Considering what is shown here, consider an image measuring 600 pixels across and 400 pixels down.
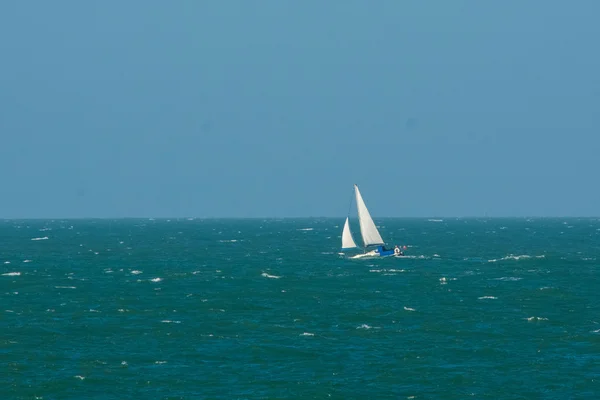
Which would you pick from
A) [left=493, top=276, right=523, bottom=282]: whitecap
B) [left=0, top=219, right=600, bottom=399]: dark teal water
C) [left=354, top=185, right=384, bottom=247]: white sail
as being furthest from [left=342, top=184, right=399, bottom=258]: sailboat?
[left=493, top=276, right=523, bottom=282]: whitecap

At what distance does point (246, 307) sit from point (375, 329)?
15.7 meters

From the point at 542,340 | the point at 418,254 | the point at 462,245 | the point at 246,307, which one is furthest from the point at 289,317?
the point at 462,245

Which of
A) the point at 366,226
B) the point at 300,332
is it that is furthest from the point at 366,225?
the point at 300,332

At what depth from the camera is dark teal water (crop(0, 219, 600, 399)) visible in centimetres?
5006

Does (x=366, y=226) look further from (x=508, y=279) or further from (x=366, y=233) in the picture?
(x=508, y=279)

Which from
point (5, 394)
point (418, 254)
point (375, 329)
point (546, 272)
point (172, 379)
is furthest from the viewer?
point (418, 254)

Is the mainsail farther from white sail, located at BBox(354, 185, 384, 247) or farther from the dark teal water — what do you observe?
the dark teal water

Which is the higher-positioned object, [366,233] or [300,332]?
[366,233]

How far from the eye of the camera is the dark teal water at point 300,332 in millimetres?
50062

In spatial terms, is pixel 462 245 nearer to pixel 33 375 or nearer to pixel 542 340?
pixel 542 340

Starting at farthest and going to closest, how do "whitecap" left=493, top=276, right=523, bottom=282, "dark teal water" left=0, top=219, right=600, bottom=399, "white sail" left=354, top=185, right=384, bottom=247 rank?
"white sail" left=354, top=185, right=384, bottom=247 → "whitecap" left=493, top=276, right=523, bottom=282 → "dark teal water" left=0, top=219, right=600, bottom=399

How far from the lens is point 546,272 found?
11006 centimetres

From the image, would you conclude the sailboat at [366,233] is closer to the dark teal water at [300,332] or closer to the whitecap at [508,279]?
the dark teal water at [300,332]

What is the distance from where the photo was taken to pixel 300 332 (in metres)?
65.4
